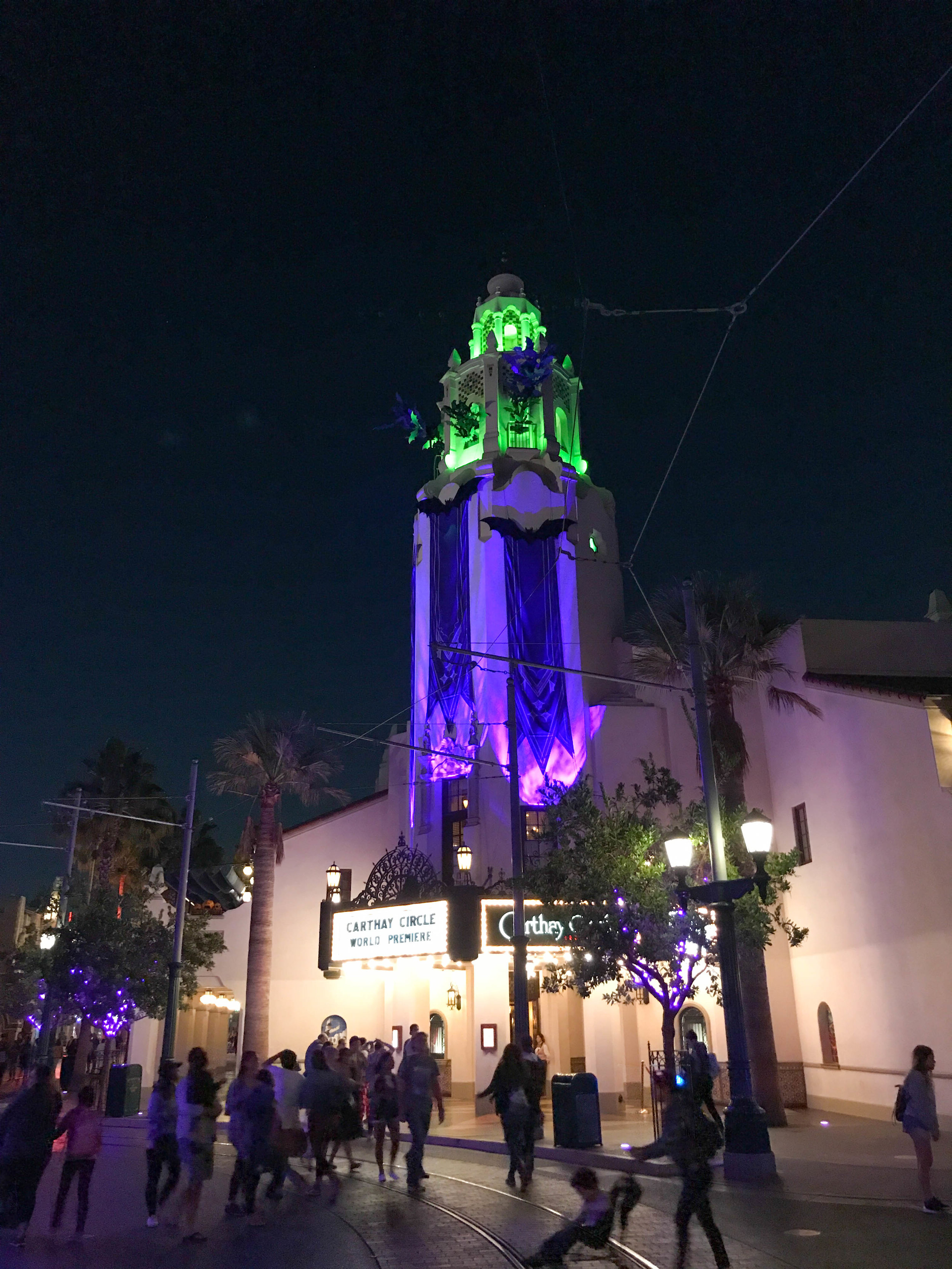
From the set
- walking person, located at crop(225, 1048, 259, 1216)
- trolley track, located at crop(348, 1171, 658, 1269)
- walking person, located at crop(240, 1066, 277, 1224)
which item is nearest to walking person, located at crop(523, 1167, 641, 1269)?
trolley track, located at crop(348, 1171, 658, 1269)

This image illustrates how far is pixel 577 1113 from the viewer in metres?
16.5

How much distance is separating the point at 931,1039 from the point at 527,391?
26450 mm

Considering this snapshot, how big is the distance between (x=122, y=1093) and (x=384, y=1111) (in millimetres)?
15981

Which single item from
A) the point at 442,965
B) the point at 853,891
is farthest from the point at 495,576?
the point at 853,891

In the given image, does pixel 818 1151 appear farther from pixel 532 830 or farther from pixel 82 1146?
pixel 532 830

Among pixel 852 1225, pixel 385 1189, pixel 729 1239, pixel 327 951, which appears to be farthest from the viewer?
pixel 327 951

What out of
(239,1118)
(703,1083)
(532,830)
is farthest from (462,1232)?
(532,830)

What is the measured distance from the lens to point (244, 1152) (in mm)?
10453

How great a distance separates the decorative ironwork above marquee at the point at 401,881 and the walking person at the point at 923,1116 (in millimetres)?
17114

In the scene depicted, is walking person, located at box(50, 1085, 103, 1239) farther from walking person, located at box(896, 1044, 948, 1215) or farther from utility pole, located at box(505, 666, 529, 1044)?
utility pole, located at box(505, 666, 529, 1044)

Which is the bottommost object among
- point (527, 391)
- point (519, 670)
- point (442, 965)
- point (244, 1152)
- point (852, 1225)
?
point (852, 1225)

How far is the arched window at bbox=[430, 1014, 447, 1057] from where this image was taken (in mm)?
32188

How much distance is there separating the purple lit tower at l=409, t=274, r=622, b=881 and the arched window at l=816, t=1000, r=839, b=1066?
960cm

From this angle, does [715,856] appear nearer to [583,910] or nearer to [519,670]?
[583,910]
